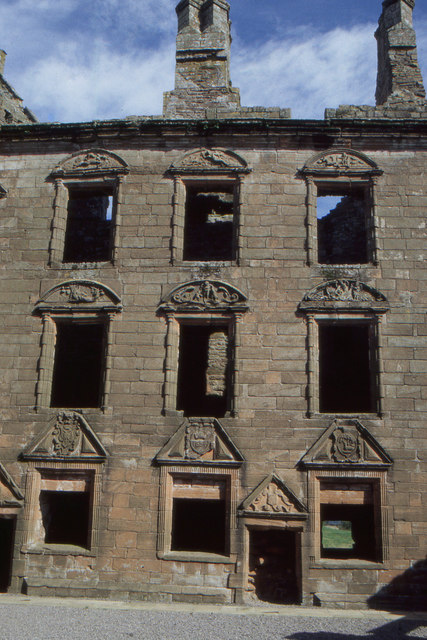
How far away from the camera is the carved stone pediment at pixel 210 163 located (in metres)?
13.8

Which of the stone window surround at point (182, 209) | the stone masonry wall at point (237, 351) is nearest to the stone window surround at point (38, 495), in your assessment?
the stone masonry wall at point (237, 351)

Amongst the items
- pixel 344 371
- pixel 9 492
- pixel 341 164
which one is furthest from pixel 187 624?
pixel 341 164

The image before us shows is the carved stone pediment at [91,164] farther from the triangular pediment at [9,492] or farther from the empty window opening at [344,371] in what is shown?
the empty window opening at [344,371]

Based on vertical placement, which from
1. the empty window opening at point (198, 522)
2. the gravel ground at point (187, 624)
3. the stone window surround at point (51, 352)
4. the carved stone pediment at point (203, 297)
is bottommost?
the gravel ground at point (187, 624)

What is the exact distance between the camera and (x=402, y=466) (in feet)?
39.4

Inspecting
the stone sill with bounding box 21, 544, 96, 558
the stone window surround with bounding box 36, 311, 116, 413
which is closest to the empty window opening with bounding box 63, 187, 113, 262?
the stone window surround with bounding box 36, 311, 116, 413

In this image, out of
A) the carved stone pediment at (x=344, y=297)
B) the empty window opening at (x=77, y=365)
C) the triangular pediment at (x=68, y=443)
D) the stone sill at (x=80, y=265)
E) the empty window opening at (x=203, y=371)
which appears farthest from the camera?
the empty window opening at (x=203, y=371)

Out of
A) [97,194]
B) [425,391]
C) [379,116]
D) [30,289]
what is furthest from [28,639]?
[379,116]

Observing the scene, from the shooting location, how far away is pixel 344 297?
12930 millimetres

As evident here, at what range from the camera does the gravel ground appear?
9117 mm

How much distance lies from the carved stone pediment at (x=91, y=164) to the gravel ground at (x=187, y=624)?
9395 millimetres

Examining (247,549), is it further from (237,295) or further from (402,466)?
(237,295)

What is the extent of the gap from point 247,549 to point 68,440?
14.3 feet

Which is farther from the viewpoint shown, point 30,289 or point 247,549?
point 30,289
